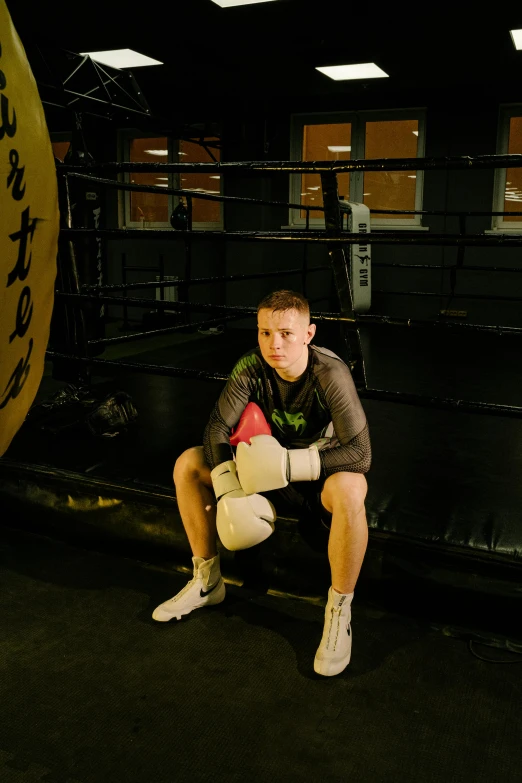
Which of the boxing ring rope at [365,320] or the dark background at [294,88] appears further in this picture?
the dark background at [294,88]

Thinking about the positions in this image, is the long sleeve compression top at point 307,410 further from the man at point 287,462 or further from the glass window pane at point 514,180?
the glass window pane at point 514,180

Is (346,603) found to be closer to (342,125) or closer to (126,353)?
(126,353)

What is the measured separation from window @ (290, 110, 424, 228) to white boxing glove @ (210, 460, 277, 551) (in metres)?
5.54

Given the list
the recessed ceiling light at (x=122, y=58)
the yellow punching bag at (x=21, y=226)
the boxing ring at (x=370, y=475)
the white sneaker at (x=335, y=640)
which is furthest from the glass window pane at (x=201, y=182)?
the yellow punching bag at (x=21, y=226)

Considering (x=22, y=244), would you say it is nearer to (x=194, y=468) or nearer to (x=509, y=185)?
(x=194, y=468)

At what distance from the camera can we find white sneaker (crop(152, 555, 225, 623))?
71.2 inches

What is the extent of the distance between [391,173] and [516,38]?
1.99 metres

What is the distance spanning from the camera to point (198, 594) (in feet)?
6.05

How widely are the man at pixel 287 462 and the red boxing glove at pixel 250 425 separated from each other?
0.04ft

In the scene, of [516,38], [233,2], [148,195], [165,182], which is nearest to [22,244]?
[233,2]

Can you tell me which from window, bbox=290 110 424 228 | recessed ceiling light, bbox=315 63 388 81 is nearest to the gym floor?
recessed ceiling light, bbox=315 63 388 81

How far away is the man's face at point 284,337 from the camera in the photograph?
5.35 ft

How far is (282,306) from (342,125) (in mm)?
5900

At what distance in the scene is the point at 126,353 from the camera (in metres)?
5.04
